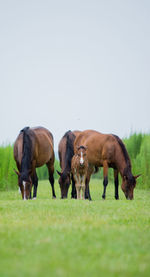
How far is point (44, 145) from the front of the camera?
1459 centimetres

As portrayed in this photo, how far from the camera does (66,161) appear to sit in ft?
45.6

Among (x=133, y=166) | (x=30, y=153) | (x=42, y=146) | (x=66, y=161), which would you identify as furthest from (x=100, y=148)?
(x=133, y=166)

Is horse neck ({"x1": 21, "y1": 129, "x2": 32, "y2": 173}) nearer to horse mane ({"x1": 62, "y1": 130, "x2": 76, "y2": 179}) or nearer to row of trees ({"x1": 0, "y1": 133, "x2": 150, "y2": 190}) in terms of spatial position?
horse mane ({"x1": 62, "y1": 130, "x2": 76, "y2": 179})

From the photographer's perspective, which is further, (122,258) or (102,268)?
(122,258)

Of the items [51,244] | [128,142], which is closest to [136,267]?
[51,244]

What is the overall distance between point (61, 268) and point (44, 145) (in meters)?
11.1

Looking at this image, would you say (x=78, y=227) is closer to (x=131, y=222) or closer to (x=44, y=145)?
(x=131, y=222)

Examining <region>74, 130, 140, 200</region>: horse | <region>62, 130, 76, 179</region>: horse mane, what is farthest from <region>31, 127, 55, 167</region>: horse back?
<region>74, 130, 140, 200</region>: horse

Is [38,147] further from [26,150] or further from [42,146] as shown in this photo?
[26,150]

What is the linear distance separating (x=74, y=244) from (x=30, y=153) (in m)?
8.27

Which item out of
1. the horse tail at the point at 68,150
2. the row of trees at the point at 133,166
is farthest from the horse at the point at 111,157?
the row of trees at the point at 133,166

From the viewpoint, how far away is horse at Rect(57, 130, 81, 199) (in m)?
13.4

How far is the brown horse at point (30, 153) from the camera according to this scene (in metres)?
11.7

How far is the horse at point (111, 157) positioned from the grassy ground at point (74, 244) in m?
4.70
